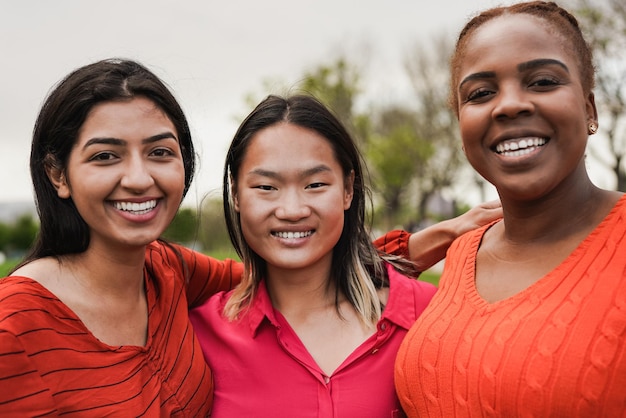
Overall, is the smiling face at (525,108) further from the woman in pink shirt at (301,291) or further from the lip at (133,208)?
the lip at (133,208)

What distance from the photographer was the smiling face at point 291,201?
3.08 meters

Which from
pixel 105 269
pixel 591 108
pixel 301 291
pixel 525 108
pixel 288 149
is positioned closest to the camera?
pixel 525 108

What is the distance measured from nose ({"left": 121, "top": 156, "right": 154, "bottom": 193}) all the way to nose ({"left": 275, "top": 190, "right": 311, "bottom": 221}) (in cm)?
63

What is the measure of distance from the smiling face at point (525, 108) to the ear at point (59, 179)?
1.64m

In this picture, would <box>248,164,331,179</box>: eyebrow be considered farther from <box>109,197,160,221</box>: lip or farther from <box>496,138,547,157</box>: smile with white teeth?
<box>496,138,547,157</box>: smile with white teeth

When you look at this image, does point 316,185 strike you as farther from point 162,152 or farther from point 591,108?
point 591,108

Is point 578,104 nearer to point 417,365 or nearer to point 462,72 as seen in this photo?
point 462,72

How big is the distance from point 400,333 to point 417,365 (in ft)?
1.23

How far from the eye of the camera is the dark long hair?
2.66 metres

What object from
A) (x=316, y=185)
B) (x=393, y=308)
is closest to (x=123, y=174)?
(x=316, y=185)

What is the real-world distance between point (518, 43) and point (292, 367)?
162 cm

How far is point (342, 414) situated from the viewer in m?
2.76

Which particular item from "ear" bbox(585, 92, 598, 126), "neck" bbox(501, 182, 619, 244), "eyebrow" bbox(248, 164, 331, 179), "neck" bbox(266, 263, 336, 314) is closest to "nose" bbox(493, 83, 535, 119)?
"ear" bbox(585, 92, 598, 126)

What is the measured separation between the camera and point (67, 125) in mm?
2654
